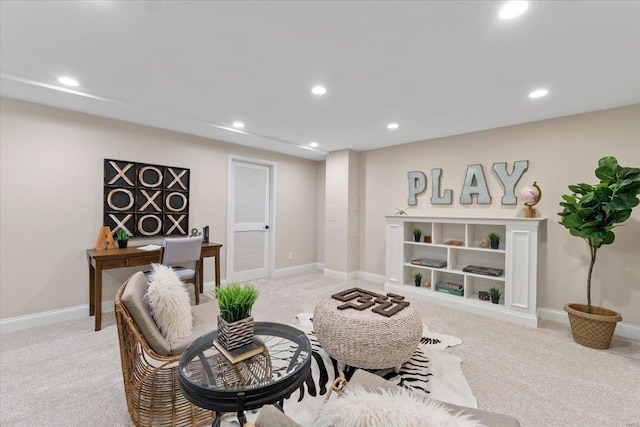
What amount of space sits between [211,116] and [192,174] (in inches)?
44.2

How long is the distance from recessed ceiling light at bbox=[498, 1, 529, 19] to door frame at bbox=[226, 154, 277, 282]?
388cm

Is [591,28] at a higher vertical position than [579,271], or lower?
higher

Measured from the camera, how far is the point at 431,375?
2.15m

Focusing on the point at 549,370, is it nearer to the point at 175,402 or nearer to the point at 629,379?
the point at 629,379

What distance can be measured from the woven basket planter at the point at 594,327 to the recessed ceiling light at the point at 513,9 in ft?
8.80

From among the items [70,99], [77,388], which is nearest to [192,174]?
[70,99]

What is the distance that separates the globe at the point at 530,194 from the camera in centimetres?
329

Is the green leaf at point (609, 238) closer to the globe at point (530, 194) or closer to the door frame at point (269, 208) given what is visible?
the globe at point (530, 194)

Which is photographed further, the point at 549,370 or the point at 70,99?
the point at 70,99

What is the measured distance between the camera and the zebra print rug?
1843 mm

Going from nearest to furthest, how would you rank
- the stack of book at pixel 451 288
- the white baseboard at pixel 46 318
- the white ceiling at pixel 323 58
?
the white ceiling at pixel 323 58 < the white baseboard at pixel 46 318 < the stack of book at pixel 451 288

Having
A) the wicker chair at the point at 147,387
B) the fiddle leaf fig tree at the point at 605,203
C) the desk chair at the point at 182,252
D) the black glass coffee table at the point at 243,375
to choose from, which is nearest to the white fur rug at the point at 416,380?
the wicker chair at the point at 147,387

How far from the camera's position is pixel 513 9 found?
5.16 ft

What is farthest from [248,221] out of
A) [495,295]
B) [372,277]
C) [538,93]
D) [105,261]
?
[538,93]
